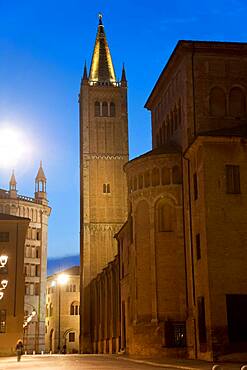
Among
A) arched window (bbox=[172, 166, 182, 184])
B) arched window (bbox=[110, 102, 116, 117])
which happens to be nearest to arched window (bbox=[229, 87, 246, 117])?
arched window (bbox=[172, 166, 182, 184])

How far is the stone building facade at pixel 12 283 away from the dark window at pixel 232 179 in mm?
25531

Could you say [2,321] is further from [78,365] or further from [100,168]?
[100,168]

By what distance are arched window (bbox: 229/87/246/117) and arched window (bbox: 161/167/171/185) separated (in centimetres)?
511

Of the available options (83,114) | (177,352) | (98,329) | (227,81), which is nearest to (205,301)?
(177,352)

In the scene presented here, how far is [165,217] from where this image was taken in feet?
125

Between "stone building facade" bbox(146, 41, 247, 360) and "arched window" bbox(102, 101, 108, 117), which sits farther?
"arched window" bbox(102, 101, 108, 117)

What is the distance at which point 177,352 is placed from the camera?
35.8 metres

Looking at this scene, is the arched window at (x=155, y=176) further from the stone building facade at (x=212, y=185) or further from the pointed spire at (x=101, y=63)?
the pointed spire at (x=101, y=63)

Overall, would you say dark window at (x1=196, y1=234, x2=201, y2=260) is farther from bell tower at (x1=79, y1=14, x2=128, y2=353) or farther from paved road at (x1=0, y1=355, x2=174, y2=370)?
bell tower at (x1=79, y1=14, x2=128, y2=353)

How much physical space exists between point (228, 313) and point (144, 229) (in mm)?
9454

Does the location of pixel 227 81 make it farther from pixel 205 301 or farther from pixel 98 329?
pixel 98 329

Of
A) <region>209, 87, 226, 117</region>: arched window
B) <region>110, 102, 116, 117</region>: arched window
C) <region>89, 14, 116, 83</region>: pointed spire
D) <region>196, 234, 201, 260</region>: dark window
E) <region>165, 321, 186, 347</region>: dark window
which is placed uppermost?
<region>89, 14, 116, 83</region>: pointed spire

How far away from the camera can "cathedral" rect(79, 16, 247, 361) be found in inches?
1208

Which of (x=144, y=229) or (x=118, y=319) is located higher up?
(x=144, y=229)
